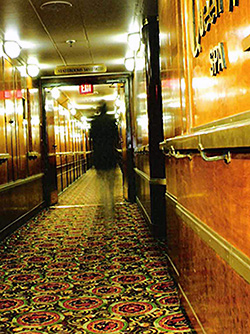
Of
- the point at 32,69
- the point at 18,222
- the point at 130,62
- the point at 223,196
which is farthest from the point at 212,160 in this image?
the point at 32,69

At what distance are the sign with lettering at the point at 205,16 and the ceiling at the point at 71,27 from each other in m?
2.94

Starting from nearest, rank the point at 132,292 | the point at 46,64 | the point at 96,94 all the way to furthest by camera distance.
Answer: the point at 132,292, the point at 46,64, the point at 96,94

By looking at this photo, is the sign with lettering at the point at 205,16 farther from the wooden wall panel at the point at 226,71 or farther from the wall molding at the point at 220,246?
the wall molding at the point at 220,246

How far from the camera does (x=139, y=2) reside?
4883 mm

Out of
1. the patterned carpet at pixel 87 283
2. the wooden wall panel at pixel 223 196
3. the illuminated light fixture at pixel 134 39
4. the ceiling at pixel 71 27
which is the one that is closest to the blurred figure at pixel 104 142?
the ceiling at pixel 71 27

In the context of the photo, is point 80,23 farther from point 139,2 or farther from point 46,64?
point 46,64

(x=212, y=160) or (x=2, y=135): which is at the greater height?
(x=2, y=135)

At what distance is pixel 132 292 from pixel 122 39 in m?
4.45

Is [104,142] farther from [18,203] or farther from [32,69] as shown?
[18,203]

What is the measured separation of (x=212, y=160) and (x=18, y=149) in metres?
5.76

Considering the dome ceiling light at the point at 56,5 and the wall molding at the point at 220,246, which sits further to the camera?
the dome ceiling light at the point at 56,5

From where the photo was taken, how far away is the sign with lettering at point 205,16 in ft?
5.05

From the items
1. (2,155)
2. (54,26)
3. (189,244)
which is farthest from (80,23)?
(189,244)

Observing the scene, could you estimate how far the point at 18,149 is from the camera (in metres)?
6.88
